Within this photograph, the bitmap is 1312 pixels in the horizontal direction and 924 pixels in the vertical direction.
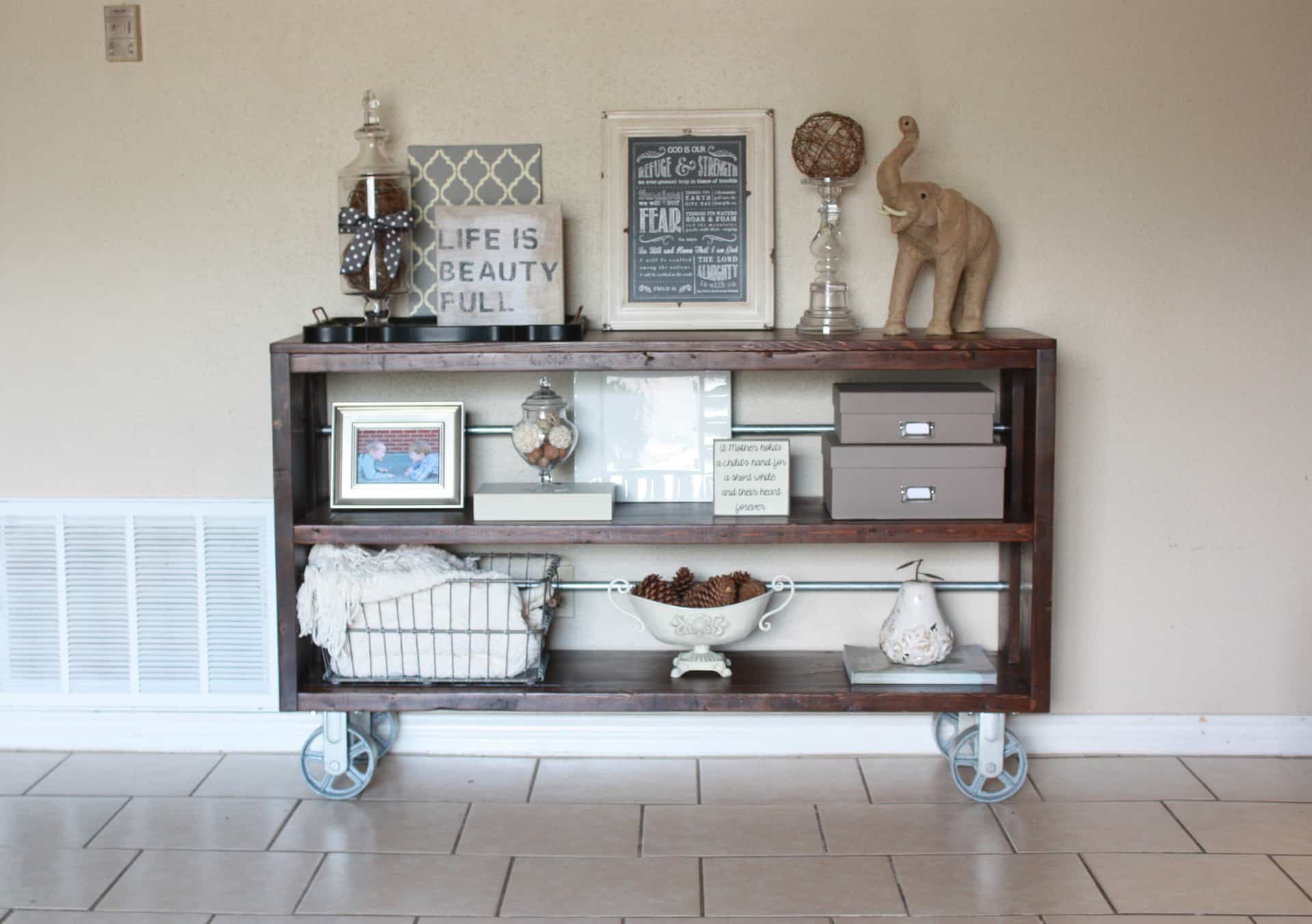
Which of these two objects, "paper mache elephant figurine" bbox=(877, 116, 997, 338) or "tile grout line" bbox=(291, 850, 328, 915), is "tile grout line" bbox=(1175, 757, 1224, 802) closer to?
"paper mache elephant figurine" bbox=(877, 116, 997, 338)

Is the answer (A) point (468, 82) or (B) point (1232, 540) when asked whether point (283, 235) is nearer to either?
(A) point (468, 82)

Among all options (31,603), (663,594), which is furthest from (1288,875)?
(31,603)

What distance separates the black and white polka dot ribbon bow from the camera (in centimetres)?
296

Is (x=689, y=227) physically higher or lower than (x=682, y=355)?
higher

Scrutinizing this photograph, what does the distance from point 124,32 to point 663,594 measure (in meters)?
1.69

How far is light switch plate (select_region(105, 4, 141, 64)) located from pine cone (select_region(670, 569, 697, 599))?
1.63 m

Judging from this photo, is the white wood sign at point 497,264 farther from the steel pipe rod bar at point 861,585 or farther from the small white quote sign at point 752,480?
the steel pipe rod bar at point 861,585

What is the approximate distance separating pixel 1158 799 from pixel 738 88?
1.75m

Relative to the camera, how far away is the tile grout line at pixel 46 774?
3062 mm

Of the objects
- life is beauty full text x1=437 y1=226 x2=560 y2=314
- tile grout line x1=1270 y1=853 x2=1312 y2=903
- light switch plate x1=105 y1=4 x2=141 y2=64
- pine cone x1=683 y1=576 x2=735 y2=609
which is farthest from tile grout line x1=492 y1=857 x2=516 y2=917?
light switch plate x1=105 y1=4 x2=141 y2=64

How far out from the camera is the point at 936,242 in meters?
2.94

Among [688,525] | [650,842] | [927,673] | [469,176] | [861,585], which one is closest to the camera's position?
[650,842]

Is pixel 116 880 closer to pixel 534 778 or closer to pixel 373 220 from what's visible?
pixel 534 778

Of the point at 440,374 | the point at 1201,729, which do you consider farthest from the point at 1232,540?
the point at 440,374
